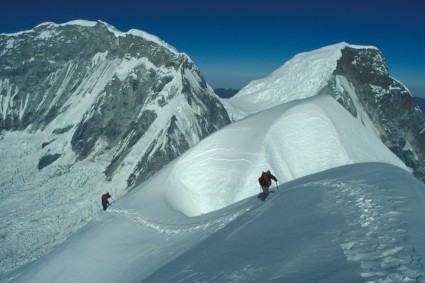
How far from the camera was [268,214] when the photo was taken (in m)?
18.0

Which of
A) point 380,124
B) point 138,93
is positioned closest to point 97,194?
point 138,93

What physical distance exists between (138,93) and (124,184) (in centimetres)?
4281

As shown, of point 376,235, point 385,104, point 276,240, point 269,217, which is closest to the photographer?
point 376,235

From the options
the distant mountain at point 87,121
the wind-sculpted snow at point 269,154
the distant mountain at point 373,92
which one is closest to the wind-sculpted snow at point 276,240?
the wind-sculpted snow at point 269,154

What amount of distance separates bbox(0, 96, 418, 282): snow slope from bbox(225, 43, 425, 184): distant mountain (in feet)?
348

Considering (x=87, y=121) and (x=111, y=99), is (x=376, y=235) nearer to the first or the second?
(x=111, y=99)

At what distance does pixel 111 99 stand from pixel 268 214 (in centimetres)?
14594

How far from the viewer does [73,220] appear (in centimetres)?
10462

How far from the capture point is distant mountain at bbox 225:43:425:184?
445 feet

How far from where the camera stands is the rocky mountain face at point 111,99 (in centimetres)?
13075

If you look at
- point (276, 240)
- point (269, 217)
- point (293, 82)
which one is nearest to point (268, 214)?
point (269, 217)

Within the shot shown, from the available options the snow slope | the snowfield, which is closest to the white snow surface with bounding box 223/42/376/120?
the snowfield

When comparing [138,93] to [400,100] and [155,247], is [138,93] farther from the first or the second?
[155,247]

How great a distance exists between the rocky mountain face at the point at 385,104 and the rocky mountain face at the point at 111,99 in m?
45.0
